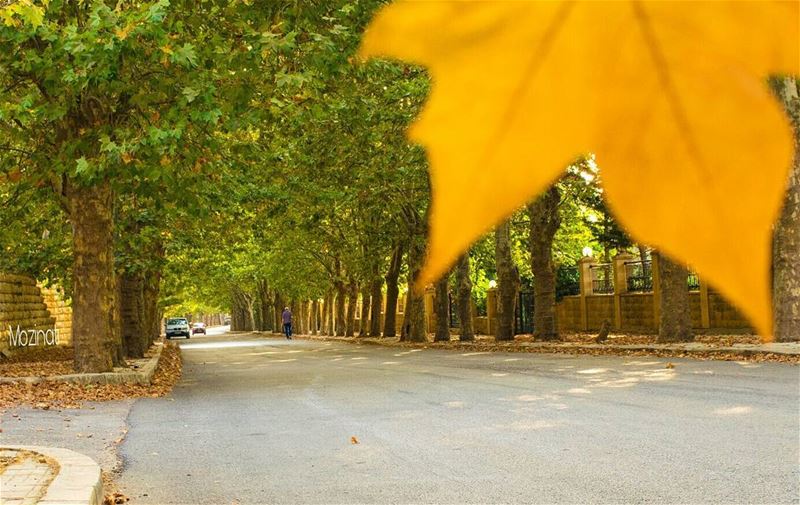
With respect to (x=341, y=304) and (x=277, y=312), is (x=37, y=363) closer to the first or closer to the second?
(x=341, y=304)

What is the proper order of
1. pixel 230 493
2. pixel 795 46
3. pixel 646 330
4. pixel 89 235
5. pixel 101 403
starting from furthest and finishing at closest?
pixel 89 235
pixel 101 403
pixel 230 493
pixel 646 330
pixel 795 46

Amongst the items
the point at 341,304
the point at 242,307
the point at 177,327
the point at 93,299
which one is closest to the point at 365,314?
the point at 341,304

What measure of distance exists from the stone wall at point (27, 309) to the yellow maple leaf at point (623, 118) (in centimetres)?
2254

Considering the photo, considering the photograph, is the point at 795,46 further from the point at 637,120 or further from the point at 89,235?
the point at 89,235

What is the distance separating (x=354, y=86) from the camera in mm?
487

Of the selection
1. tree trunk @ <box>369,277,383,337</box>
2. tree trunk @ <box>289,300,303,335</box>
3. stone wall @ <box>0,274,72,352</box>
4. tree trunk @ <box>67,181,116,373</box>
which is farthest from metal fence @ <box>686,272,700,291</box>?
tree trunk @ <box>289,300,303,335</box>

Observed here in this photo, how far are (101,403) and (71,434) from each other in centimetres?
278

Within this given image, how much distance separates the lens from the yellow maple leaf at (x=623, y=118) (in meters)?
0.18

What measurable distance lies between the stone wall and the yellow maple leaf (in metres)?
22.5

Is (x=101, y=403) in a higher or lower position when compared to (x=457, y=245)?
lower

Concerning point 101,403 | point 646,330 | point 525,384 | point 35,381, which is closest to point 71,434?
point 101,403

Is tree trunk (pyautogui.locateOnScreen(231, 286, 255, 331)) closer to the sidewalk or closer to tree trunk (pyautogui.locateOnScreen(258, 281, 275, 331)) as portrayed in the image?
tree trunk (pyautogui.locateOnScreen(258, 281, 275, 331))

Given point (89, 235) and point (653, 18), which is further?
point (89, 235)

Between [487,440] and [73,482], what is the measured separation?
389 centimetres
